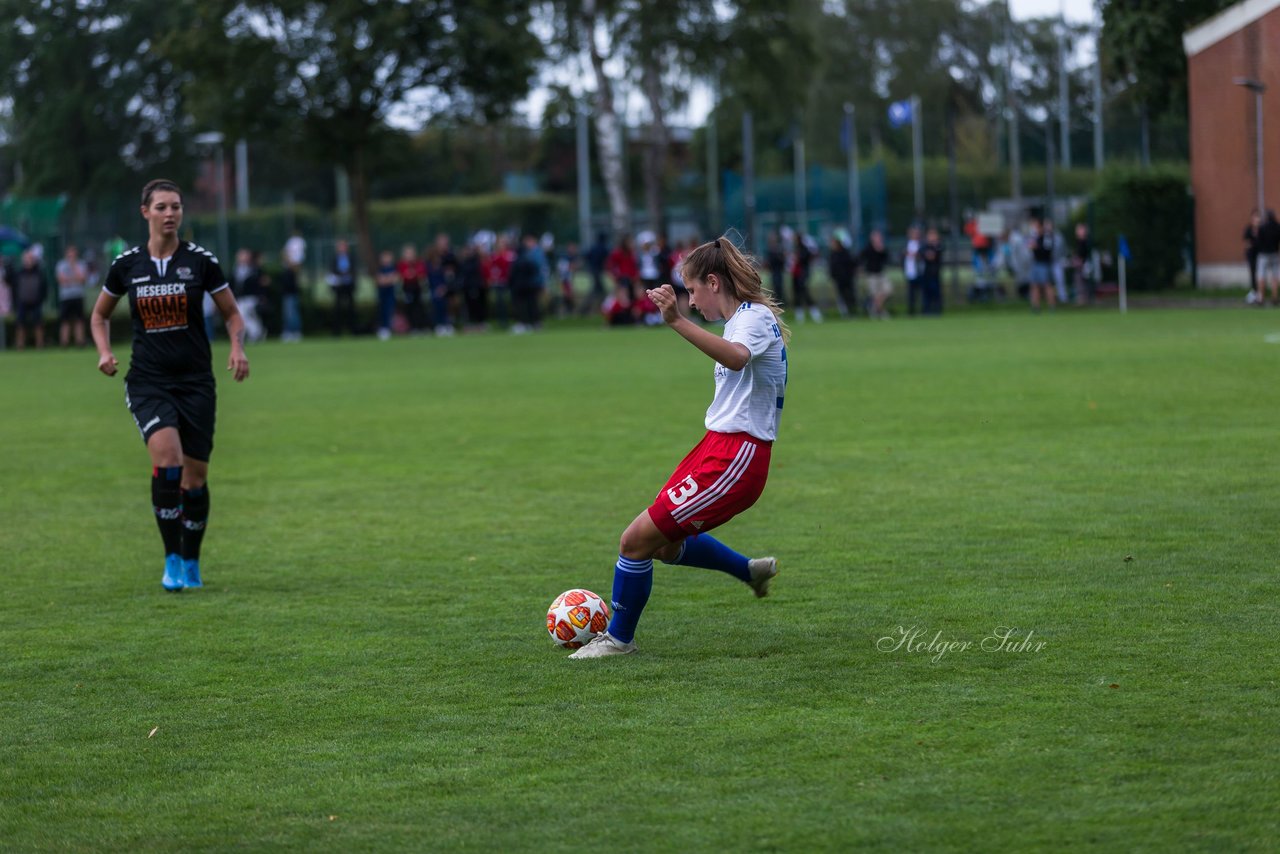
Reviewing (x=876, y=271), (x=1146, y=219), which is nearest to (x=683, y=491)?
(x=876, y=271)

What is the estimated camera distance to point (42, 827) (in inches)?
186

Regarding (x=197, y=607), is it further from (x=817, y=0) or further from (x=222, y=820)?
(x=817, y=0)

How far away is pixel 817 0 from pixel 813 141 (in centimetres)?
695

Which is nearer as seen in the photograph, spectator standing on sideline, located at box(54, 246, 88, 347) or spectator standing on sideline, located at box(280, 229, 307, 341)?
spectator standing on sideline, located at box(54, 246, 88, 347)

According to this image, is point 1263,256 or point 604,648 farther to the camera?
point 1263,256

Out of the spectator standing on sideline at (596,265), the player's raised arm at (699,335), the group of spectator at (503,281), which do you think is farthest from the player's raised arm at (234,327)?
the spectator standing on sideline at (596,265)

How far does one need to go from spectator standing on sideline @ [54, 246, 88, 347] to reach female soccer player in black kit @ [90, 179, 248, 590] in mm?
27426

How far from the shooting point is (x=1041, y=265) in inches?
1404

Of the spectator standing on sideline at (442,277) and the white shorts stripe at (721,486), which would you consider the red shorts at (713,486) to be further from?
the spectator standing on sideline at (442,277)

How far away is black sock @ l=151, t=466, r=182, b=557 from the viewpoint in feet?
28.1

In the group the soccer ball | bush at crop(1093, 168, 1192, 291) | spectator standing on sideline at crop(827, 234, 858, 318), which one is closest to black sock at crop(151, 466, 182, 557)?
the soccer ball

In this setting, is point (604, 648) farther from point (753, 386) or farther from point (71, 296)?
point (71, 296)

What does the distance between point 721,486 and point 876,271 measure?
30180 mm

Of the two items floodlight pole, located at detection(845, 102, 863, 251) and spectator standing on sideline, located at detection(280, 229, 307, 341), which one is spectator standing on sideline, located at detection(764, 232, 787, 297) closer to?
floodlight pole, located at detection(845, 102, 863, 251)
